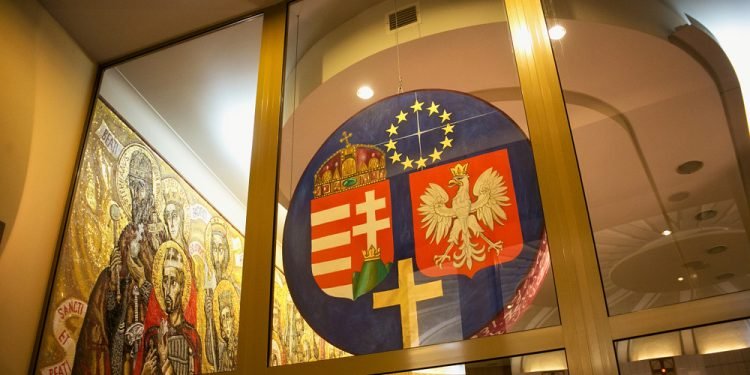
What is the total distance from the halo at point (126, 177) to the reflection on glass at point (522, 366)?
5.32ft

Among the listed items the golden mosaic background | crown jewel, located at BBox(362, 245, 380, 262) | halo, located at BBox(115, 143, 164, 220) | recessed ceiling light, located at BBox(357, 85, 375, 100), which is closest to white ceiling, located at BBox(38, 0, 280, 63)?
the golden mosaic background

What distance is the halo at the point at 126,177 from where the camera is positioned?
2724 millimetres

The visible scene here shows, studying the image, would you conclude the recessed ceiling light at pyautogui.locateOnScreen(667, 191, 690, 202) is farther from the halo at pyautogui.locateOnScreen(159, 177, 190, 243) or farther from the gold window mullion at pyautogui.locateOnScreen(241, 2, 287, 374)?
the halo at pyautogui.locateOnScreen(159, 177, 190, 243)

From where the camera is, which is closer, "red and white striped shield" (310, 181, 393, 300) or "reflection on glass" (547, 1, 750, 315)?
"reflection on glass" (547, 1, 750, 315)

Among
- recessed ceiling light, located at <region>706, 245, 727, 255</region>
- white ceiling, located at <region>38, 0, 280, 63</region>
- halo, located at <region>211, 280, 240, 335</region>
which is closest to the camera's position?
recessed ceiling light, located at <region>706, 245, 727, 255</region>

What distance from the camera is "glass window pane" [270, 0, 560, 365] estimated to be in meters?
1.91

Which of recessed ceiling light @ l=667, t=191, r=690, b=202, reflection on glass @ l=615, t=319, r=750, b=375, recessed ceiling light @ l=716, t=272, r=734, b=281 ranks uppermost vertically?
recessed ceiling light @ l=667, t=191, r=690, b=202

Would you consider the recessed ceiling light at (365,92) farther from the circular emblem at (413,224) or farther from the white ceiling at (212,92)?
the white ceiling at (212,92)

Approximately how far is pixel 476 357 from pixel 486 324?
0.36 feet

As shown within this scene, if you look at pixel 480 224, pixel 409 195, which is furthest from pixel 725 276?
pixel 409 195

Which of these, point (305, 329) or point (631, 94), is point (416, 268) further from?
point (631, 94)

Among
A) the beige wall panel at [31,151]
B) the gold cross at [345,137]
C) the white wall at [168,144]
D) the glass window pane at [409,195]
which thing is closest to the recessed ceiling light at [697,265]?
the glass window pane at [409,195]

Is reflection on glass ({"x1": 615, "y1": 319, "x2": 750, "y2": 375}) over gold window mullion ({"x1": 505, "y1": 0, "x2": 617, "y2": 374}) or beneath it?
beneath

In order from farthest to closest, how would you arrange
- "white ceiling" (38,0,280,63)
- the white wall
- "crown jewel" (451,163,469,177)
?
"white ceiling" (38,0,280,63)
the white wall
"crown jewel" (451,163,469,177)
